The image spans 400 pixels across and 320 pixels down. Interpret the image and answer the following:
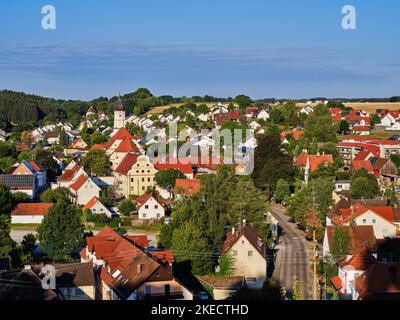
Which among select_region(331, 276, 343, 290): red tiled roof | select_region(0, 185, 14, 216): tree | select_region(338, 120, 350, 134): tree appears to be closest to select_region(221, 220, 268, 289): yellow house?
select_region(331, 276, 343, 290): red tiled roof

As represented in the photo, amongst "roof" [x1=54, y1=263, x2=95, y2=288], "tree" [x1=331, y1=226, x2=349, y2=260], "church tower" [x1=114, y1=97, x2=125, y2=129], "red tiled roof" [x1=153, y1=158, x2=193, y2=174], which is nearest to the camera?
"roof" [x1=54, y1=263, x2=95, y2=288]

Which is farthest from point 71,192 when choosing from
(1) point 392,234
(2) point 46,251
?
(1) point 392,234

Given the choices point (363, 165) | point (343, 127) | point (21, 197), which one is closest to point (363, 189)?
point (363, 165)

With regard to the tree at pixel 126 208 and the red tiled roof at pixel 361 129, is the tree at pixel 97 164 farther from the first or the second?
the red tiled roof at pixel 361 129

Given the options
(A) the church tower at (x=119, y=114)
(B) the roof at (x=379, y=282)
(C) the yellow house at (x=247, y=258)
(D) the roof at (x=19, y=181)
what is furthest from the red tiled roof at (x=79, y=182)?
(A) the church tower at (x=119, y=114)

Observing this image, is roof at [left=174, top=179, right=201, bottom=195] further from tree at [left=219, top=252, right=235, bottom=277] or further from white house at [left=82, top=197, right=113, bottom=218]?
tree at [left=219, top=252, right=235, bottom=277]

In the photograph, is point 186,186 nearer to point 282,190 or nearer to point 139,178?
point 139,178
